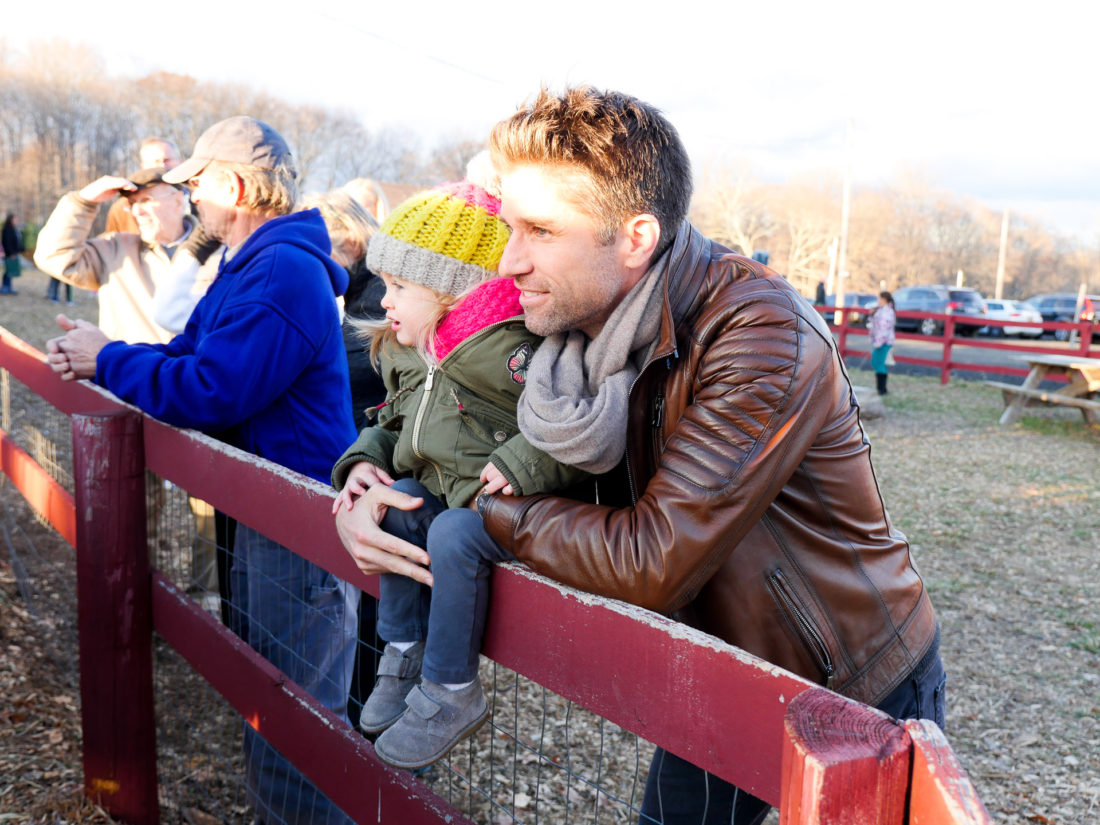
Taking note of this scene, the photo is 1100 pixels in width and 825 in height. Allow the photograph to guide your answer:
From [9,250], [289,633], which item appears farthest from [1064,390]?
[9,250]

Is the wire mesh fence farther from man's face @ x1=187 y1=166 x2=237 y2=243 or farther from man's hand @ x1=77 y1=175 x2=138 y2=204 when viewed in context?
man's hand @ x1=77 y1=175 x2=138 y2=204

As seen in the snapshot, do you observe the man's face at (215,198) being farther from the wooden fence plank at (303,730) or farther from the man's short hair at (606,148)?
the man's short hair at (606,148)

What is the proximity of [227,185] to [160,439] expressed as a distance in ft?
2.73

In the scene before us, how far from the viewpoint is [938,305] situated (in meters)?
29.8

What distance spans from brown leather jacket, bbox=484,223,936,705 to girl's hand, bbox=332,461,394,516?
393 millimetres

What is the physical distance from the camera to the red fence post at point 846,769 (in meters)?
0.87

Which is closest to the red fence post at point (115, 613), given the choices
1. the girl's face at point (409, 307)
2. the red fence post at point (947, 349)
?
the girl's face at point (409, 307)

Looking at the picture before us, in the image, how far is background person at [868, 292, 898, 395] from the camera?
44.1ft

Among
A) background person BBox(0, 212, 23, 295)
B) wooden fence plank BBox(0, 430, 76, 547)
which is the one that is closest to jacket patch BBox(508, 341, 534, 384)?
wooden fence plank BBox(0, 430, 76, 547)

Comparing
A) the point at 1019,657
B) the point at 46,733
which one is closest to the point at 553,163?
the point at 46,733

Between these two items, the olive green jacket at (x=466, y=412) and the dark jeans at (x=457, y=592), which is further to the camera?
the olive green jacket at (x=466, y=412)

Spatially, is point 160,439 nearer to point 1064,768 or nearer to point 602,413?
point 602,413

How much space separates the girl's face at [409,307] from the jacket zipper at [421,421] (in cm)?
13

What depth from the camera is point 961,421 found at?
1147cm
